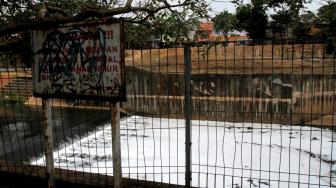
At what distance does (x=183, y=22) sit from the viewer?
4.33 meters

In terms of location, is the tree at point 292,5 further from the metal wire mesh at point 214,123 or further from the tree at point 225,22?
the metal wire mesh at point 214,123

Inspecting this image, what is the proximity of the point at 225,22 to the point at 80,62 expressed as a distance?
1491mm

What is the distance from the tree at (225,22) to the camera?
395 cm

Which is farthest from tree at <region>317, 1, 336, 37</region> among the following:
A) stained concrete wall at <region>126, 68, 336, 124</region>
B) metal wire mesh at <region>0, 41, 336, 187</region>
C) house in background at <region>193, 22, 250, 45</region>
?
stained concrete wall at <region>126, 68, 336, 124</region>

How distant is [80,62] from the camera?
151 inches

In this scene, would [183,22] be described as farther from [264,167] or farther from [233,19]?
[264,167]

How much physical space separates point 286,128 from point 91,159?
27.0ft

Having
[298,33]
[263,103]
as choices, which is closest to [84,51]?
[298,33]

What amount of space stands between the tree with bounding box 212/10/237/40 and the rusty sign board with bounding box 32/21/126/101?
1060 mm

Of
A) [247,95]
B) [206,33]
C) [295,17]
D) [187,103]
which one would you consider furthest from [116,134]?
[247,95]

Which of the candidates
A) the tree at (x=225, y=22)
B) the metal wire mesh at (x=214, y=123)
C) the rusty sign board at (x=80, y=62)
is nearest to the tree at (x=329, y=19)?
the tree at (x=225, y=22)

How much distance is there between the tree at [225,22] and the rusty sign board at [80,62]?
1060 mm

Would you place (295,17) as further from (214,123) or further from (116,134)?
(214,123)

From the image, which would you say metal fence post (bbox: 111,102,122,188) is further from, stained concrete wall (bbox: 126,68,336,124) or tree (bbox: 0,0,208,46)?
stained concrete wall (bbox: 126,68,336,124)
